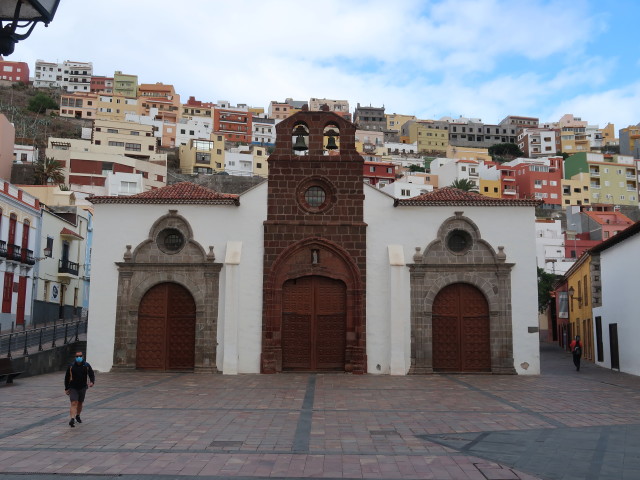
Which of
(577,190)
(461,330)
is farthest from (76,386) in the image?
(577,190)

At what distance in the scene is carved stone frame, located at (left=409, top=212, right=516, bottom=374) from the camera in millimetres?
22344

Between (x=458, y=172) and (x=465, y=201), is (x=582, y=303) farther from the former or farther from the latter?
(x=458, y=172)

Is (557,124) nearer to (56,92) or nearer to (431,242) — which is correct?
(56,92)

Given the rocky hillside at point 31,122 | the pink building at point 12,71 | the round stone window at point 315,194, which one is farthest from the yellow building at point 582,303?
the pink building at point 12,71

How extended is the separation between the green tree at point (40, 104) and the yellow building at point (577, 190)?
86.8 meters

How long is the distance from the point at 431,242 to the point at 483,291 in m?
2.56

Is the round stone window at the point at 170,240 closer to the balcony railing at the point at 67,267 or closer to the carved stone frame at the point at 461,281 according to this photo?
the carved stone frame at the point at 461,281

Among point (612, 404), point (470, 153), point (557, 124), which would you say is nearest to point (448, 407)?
point (612, 404)

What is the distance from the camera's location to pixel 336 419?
12.7 meters

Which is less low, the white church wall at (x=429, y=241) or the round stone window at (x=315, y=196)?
the round stone window at (x=315, y=196)

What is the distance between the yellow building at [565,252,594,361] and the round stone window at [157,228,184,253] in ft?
62.6

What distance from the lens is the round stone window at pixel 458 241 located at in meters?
23.2

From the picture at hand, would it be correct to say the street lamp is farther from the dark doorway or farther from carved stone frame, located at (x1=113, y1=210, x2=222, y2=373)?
the dark doorway

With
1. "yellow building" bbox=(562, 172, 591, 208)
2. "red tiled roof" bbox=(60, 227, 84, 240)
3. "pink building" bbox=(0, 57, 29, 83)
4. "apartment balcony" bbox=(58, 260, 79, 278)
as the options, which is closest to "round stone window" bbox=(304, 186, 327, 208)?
"red tiled roof" bbox=(60, 227, 84, 240)
